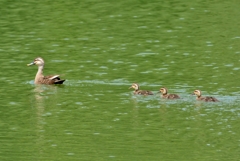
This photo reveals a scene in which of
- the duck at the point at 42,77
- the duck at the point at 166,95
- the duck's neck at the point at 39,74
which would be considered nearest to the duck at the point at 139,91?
the duck at the point at 166,95

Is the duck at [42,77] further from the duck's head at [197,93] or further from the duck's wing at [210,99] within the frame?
the duck's wing at [210,99]

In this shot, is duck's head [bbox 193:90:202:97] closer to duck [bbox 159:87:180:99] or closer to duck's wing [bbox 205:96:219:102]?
duck's wing [bbox 205:96:219:102]

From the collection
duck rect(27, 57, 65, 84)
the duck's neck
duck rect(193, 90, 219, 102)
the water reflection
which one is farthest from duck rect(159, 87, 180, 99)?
the duck's neck

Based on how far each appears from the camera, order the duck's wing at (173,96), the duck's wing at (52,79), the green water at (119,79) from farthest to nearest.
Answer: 1. the duck's wing at (52,79)
2. the duck's wing at (173,96)
3. the green water at (119,79)

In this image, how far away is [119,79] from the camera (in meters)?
25.2

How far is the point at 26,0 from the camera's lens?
37969 mm

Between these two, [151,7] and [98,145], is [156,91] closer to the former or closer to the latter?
[98,145]

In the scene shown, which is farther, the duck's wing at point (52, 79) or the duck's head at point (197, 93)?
the duck's wing at point (52, 79)

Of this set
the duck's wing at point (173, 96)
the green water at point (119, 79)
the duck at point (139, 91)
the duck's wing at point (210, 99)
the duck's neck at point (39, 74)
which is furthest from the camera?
the duck's neck at point (39, 74)

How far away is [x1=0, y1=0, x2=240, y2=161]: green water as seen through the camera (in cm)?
1869

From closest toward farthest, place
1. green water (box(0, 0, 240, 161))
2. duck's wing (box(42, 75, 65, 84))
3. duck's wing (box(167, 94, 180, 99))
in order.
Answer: green water (box(0, 0, 240, 161)) < duck's wing (box(167, 94, 180, 99)) < duck's wing (box(42, 75, 65, 84))

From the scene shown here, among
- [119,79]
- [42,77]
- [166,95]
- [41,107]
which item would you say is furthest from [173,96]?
[42,77]

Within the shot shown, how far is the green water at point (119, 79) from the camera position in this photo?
18.7 metres

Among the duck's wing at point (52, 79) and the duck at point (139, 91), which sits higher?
the duck at point (139, 91)
